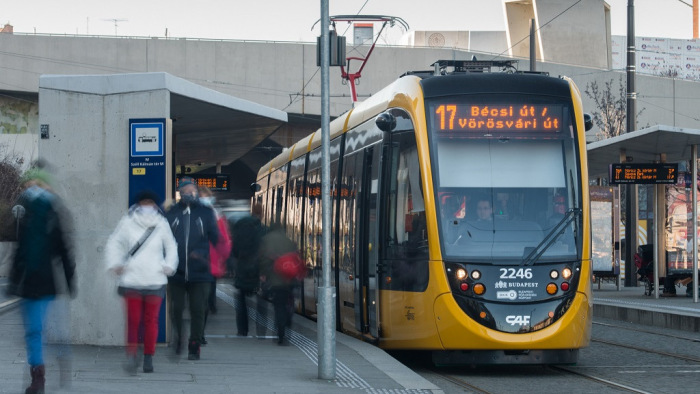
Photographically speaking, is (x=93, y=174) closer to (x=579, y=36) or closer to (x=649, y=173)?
(x=649, y=173)

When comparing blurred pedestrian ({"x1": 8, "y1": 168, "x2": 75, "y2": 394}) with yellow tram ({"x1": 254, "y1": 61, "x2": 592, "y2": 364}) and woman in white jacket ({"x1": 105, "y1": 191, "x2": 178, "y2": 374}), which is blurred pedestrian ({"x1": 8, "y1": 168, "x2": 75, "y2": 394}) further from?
yellow tram ({"x1": 254, "y1": 61, "x2": 592, "y2": 364})

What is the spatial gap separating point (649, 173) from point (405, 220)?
12165 millimetres

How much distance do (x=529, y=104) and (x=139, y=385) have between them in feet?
17.8

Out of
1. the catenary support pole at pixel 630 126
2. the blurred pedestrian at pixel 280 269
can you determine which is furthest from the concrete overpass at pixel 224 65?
the blurred pedestrian at pixel 280 269

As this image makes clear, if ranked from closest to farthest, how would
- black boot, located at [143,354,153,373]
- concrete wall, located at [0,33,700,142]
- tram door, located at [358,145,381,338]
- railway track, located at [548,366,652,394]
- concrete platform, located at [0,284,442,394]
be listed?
concrete platform, located at [0,284,442,394] → black boot, located at [143,354,153,373] → railway track, located at [548,366,652,394] → tram door, located at [358,145,381,338] → concrete wall, located at [0,33,700,142]

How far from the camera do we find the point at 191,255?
463 inches

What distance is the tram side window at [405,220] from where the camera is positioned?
12680mm

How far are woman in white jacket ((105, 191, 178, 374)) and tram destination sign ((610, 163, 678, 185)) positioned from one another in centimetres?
1525

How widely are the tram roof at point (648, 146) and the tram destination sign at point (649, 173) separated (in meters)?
0.36

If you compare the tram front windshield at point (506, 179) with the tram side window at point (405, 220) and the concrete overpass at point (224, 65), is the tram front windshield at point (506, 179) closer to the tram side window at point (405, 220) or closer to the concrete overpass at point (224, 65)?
the tram side window at point (405, 220)

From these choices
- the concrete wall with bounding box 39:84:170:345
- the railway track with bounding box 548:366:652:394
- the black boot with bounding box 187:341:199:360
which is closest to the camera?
the railway track with bounding box 548:366:652:394

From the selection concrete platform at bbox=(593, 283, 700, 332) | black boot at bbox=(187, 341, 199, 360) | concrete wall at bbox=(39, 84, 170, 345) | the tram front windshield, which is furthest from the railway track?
concrete platform at bbox=(593, 283, 700, 332)

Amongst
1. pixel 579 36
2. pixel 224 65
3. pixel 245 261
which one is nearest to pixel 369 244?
pixel 245 261

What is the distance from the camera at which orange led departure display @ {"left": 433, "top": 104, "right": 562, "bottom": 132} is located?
12.9 metres
